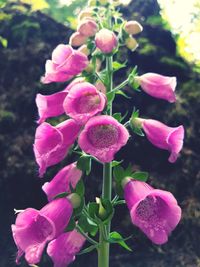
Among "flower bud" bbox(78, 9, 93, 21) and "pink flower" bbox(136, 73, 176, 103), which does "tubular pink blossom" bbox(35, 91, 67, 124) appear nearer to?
"pink flower" bbox(136, 73, 176, 103)

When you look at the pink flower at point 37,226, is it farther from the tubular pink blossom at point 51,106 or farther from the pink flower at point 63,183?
the tubular pink blossom at point 51,106

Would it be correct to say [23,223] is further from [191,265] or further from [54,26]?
[54,26]

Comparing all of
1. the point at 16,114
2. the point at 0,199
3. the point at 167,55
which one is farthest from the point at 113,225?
the point at 167,55

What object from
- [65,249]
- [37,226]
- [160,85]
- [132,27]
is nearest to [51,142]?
[37,226]

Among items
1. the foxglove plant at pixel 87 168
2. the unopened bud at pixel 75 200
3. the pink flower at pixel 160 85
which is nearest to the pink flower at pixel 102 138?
the foxglove plant at pixel 87 168

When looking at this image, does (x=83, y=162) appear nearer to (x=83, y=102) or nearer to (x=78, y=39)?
(x=83, y=102)

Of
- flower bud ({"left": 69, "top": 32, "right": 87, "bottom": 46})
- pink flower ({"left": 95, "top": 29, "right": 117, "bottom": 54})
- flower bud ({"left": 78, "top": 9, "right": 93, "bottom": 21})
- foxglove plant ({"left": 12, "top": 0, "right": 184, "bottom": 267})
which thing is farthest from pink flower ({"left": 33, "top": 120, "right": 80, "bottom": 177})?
flower bud ({"left": 78, "top": 9, "right": 93, "bottom": 21})
